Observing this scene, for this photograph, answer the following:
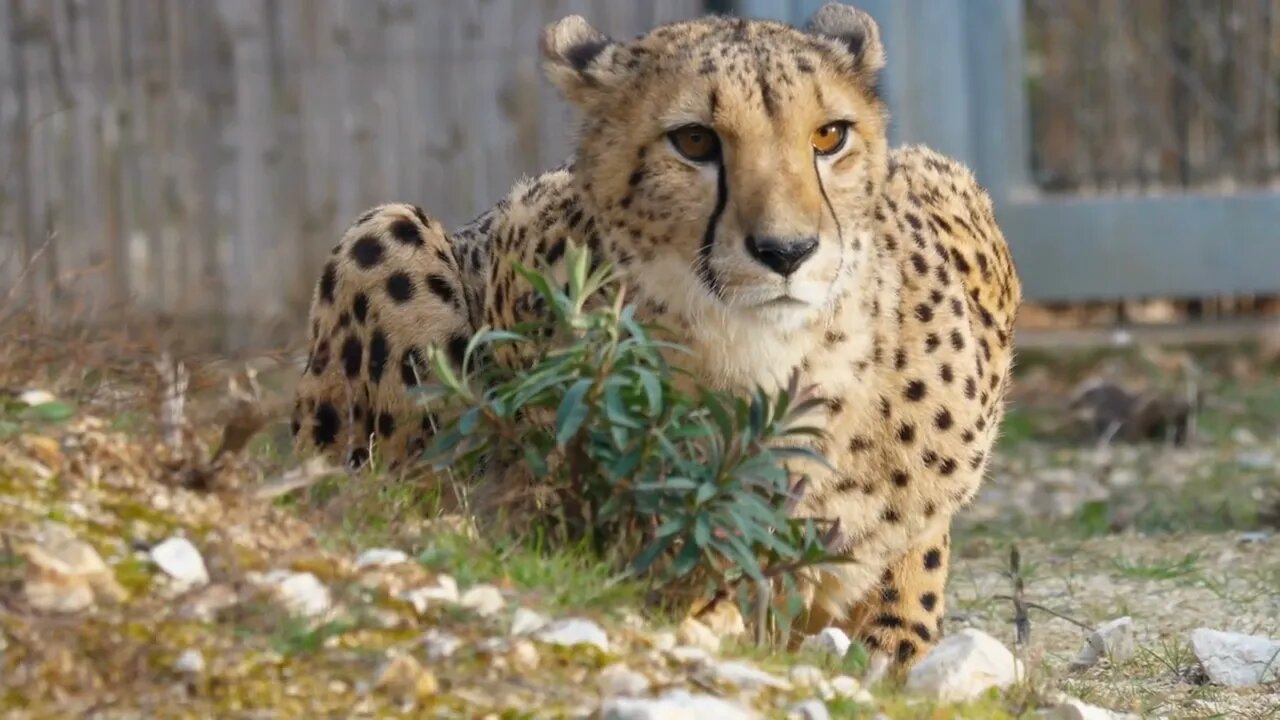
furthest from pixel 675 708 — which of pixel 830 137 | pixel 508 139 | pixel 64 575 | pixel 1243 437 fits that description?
pixel 508 139

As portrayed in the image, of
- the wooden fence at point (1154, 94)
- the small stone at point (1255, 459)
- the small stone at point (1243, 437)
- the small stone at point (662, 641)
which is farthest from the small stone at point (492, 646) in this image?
the wooden fence at point (1154, 94)

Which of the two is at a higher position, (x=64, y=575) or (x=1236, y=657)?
(x=64, y=575)

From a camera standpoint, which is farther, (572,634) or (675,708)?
(572,634)

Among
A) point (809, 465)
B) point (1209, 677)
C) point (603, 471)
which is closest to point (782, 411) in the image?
point (603, 471)

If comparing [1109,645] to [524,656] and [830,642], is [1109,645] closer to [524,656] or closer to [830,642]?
[830,642]

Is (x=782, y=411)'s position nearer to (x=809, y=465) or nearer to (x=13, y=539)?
(x=809, y=465)

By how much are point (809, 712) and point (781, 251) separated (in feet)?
2.35

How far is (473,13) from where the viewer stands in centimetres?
738

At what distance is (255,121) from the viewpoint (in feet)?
24.4

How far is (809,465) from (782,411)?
1.62 ft

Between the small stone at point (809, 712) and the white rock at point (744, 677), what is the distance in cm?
5

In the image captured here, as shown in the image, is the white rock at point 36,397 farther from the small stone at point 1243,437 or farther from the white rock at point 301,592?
the small stone at point 1243,437

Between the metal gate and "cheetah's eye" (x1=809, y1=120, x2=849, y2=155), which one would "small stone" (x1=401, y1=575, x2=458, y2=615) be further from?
the metal gate

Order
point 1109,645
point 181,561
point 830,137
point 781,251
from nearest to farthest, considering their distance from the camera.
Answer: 1. point 181,561
2. point 781,251
3. point 830,137
4. point 1109,645
